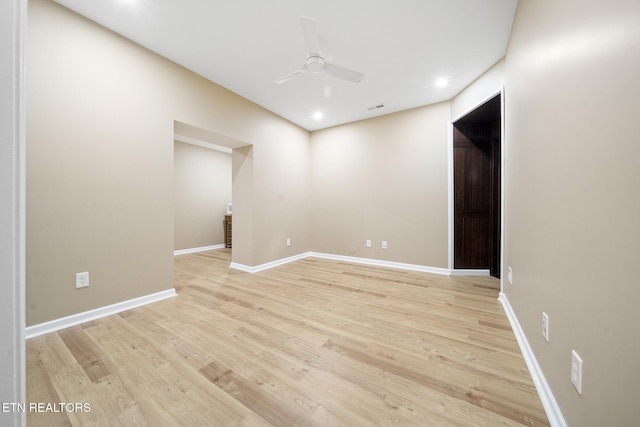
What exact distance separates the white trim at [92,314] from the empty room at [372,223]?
0.02m

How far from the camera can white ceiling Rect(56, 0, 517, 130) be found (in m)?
1.80

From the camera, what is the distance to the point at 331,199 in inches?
173

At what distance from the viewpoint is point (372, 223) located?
395 cm

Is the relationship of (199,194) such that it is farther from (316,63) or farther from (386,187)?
(316,63)

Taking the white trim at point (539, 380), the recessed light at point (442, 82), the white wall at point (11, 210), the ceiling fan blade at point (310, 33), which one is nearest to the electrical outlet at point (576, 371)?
the white trim at point (539, 380)

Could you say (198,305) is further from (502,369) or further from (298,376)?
(502,369)

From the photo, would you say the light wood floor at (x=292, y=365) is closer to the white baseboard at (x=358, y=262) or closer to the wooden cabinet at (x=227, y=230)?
the white baseboard at (x=358, y=262)

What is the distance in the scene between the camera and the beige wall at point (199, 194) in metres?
4.95

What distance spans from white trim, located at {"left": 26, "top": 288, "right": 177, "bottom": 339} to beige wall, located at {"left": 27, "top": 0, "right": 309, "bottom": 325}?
0.05 m

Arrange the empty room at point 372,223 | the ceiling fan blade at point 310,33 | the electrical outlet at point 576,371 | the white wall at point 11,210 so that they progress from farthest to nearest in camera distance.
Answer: the ceiling fan blade at point 310,33 → the electrical outlet at point 576,371 → the empty room at point 372,223 → the white wall at point 11,210

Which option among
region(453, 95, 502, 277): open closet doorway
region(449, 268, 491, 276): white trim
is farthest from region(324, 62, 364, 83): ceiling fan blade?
region(449, 268, 491, 276): white trim

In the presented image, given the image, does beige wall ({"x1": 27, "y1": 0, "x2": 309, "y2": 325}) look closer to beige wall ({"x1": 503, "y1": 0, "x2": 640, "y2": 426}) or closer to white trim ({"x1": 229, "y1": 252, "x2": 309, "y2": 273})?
white trim ({"x1": 229, "y1": 252, "x2": 309, "y2": 273})

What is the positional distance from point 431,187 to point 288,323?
9.23 ft

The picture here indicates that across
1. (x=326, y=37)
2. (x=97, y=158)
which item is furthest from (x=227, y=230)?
(x=326, y=37)
